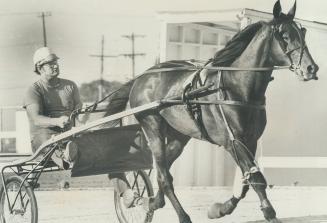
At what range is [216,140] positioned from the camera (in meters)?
4.05

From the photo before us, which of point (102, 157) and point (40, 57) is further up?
point (40, 57)

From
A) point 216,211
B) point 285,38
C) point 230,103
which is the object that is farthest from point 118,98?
point 285,38

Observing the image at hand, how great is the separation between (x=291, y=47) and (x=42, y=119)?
6.73 feet

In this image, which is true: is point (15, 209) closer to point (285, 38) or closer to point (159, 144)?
point (159, 144)

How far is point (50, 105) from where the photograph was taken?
15.7ft

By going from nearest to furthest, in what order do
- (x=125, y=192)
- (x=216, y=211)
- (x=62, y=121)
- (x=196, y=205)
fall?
(x=216, y=211) < (x=62, y=121) < (x=125, y=192) < (x=196, y=205)

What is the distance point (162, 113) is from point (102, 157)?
1.94ft

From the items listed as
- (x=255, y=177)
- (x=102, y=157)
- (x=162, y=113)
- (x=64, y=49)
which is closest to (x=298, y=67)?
(x=255, y=177)

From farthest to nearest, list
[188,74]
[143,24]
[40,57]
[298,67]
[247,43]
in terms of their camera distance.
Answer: [143,24] < [40,57] < [188,74] < [247,43] < [298,67]

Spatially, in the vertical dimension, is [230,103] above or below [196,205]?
above

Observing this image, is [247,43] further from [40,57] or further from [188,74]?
[40,57]

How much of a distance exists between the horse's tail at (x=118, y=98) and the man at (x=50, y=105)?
0.27 metres

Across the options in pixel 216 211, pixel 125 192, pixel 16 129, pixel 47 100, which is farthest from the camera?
pixel 16 129

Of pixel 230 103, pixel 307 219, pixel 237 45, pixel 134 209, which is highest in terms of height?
pixel 237 45
